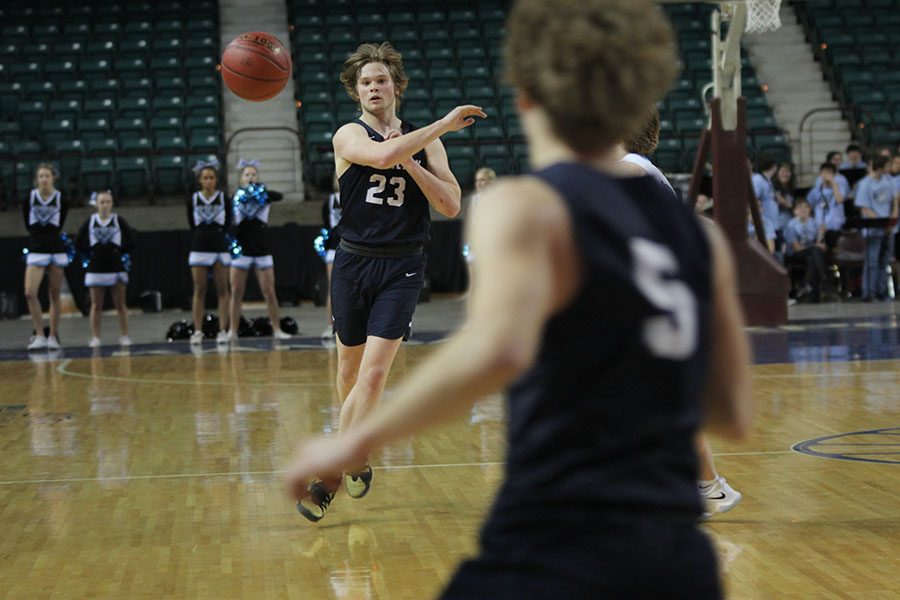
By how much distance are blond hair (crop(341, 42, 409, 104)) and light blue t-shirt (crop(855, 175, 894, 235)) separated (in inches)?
464

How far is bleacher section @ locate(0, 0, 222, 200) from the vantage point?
18.1m

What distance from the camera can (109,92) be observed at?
781 inches

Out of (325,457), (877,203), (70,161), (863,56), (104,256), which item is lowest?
(325,457)

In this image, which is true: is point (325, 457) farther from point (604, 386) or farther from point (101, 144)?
point (101, 144)

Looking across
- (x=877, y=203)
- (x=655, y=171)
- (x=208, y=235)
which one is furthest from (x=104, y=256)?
(x=655, y=171)

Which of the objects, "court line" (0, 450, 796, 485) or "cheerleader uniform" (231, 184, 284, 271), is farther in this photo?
"cheerleader uniform" (231, 184, 284, 271)

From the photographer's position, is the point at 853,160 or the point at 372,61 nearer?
the point at 372,61

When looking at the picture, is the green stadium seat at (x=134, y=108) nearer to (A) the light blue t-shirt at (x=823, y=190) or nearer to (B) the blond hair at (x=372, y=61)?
(A) the light blue t-shirt at (x=823, y=190)

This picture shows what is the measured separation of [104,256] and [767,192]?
24.2ft

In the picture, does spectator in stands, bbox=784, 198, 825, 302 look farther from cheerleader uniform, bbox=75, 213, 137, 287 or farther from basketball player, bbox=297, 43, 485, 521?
basketball player, bbox=297, 43, 485, 521

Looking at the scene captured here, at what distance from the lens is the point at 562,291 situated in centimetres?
156

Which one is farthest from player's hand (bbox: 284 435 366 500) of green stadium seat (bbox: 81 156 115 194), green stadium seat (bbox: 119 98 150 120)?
green stadium seat (bbox: 119 98 150 120)

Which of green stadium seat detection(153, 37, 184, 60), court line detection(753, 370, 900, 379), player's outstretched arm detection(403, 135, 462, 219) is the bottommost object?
court line detection(753, 370, 900, 379)

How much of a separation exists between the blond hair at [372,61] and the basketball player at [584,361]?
3321 mm
